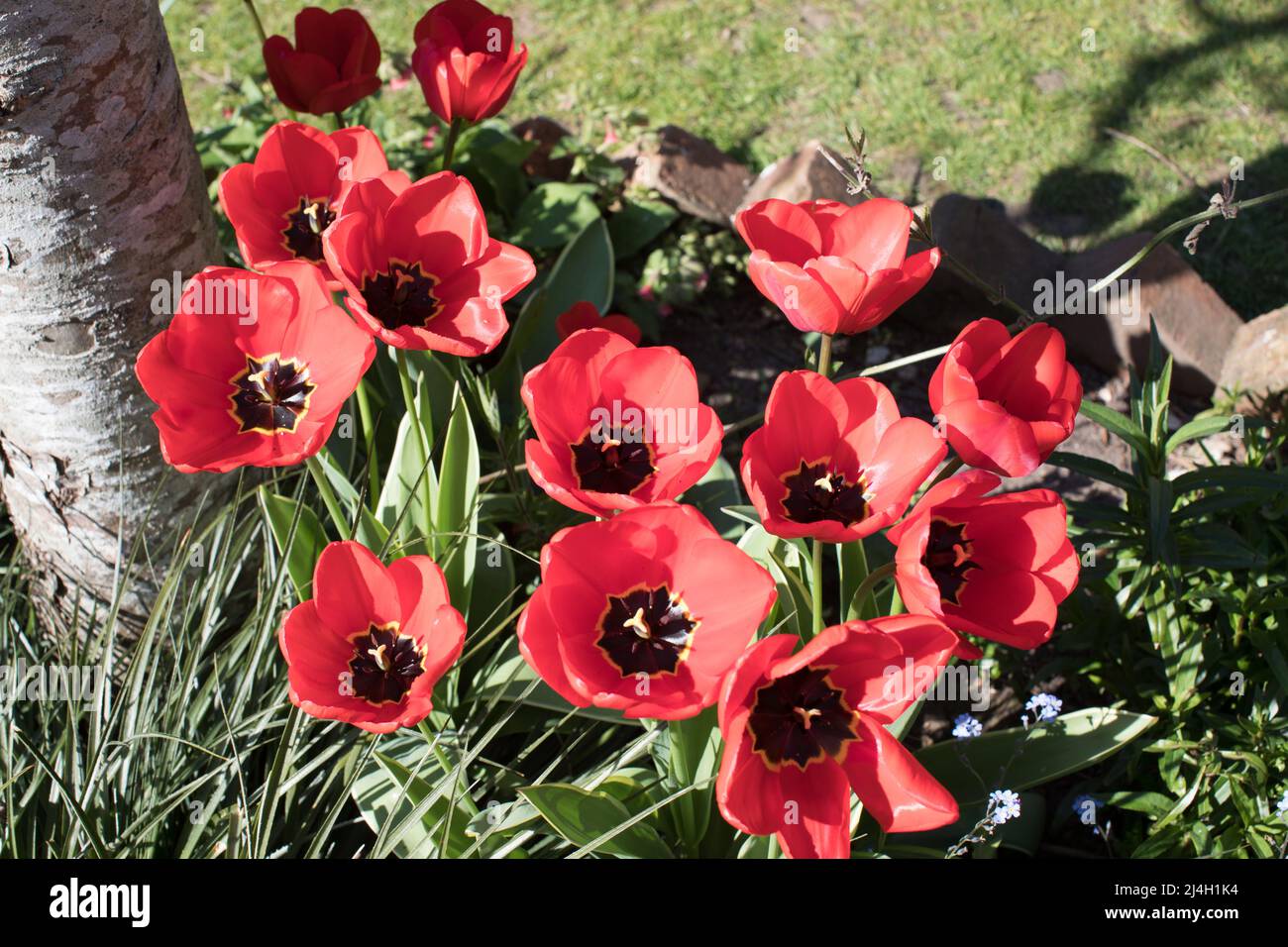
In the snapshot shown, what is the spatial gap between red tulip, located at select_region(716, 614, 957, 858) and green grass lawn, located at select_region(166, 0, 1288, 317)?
298 centimetres

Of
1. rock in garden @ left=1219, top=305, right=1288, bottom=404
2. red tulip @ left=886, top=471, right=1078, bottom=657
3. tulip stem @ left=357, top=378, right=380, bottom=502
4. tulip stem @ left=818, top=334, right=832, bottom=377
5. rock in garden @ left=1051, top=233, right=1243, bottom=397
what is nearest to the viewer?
red tulip @ left=886, top=471, right=1078, bottom=657

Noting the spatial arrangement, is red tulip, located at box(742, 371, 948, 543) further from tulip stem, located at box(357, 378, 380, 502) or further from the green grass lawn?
the green grass lawn

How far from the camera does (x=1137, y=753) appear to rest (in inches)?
97.3

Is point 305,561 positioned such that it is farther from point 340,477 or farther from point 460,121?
point 460,121

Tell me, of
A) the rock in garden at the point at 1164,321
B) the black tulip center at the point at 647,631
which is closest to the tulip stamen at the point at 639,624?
the black tulip center at the point at 647,631

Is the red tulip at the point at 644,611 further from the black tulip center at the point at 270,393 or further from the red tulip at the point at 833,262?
the black tulip center at the point at 270,393

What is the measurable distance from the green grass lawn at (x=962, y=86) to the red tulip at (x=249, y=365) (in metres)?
2.50

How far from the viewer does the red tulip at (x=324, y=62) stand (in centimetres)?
248

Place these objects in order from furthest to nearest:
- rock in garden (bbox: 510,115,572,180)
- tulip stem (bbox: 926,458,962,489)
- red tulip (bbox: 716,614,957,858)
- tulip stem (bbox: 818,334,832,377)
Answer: rock in garden (bbox: 510,115,572,180) → tulip stem (bbox: 818,334,832,377) → tulip stem (bbox: 926,458,962,489) → red tulip (bbox: 716,614,957,858)

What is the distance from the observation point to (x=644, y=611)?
1.72 m

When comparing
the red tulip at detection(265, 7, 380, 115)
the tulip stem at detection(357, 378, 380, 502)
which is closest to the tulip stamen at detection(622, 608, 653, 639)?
the tulip stem at detection(357, 378, 380, 502)

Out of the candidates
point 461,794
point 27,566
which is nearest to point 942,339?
point 461,794

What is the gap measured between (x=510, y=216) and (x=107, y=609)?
1709mm

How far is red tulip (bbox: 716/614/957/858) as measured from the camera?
1.53m
